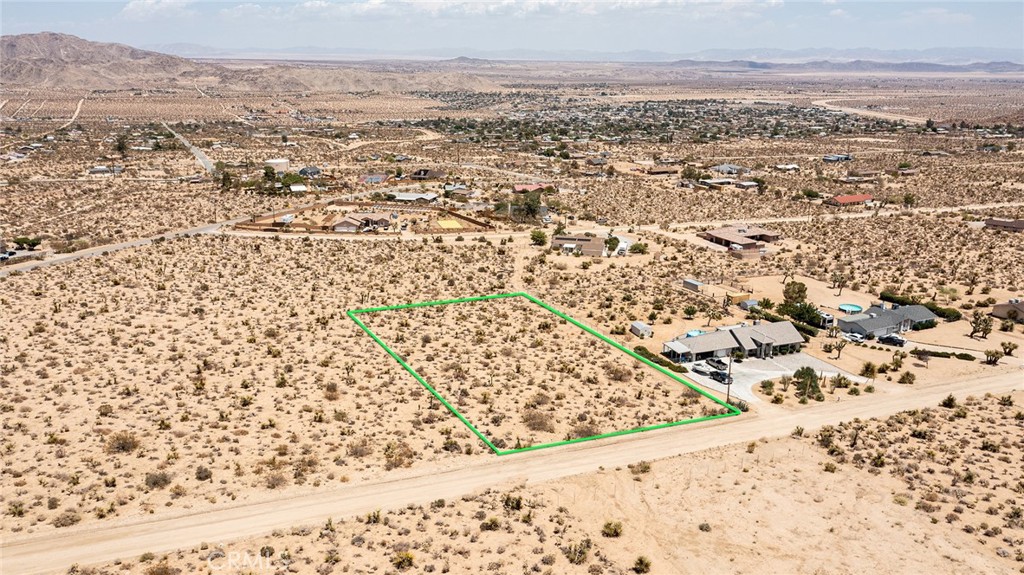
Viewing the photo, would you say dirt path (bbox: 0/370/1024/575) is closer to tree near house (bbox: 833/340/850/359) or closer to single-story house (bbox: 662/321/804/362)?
tree near house (bbox: 833/340/850/359)

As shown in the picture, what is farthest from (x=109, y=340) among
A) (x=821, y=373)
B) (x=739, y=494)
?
(x=821, y=373)

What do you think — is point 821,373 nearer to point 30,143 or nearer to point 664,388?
point 664,388

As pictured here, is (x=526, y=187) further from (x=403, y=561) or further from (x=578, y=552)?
(x=403, y=561)

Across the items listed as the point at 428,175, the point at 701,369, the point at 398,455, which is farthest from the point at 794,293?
the point at 428,175

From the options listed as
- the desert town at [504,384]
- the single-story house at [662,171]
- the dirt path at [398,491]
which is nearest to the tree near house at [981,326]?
the desert town at [504,384]

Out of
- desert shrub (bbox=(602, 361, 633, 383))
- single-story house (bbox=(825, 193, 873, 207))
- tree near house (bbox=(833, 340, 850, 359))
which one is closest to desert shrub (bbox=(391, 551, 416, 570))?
desert shrub (bbox=(602, 361, 633, 383))

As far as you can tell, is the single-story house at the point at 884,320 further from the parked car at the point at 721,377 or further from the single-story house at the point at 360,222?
the single-story house at the point at 360,222
